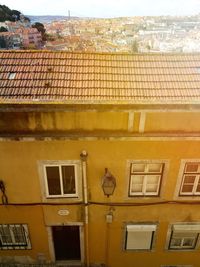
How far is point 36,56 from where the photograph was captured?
8.94m

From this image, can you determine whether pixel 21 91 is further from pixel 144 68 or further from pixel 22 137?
pixel 144 68

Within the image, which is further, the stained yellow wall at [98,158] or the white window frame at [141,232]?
the white window frame at [141,232]

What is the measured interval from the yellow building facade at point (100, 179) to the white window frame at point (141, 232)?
0.12 ft

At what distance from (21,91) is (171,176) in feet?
17.8

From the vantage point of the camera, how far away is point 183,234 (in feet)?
33.7

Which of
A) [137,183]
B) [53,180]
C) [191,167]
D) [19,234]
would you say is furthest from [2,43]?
[191,167]

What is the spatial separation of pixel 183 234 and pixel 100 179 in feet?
14.1

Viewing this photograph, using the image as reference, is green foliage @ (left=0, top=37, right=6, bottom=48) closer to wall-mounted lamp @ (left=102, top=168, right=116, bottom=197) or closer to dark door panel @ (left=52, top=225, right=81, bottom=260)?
dark door panel @ (left=52, top=225, right=81, bottom=260)

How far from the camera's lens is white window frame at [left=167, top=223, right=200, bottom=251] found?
991 centimetres

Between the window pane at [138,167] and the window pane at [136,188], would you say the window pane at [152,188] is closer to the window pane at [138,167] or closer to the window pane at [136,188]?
the window pane at [136,188]

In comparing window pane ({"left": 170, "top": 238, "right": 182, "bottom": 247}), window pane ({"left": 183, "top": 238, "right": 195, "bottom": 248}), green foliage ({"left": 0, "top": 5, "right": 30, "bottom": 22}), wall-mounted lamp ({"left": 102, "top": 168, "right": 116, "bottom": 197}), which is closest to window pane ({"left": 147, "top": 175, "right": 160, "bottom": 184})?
wall-mounted lamp ({"left": 102, "top": 168, "right": 116, "bottom": 197})

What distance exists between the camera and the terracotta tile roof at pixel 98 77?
25.3ft

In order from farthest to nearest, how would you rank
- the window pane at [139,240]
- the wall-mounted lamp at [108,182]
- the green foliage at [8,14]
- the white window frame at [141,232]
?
the green foliage at [8,14] → the window pane at [139,240] → the white window frame at [141,232] → the wall-mounted lamp at [108,182]

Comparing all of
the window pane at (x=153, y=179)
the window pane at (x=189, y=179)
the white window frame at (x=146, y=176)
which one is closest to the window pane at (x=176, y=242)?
the white window frame at (x=146, y=176)
